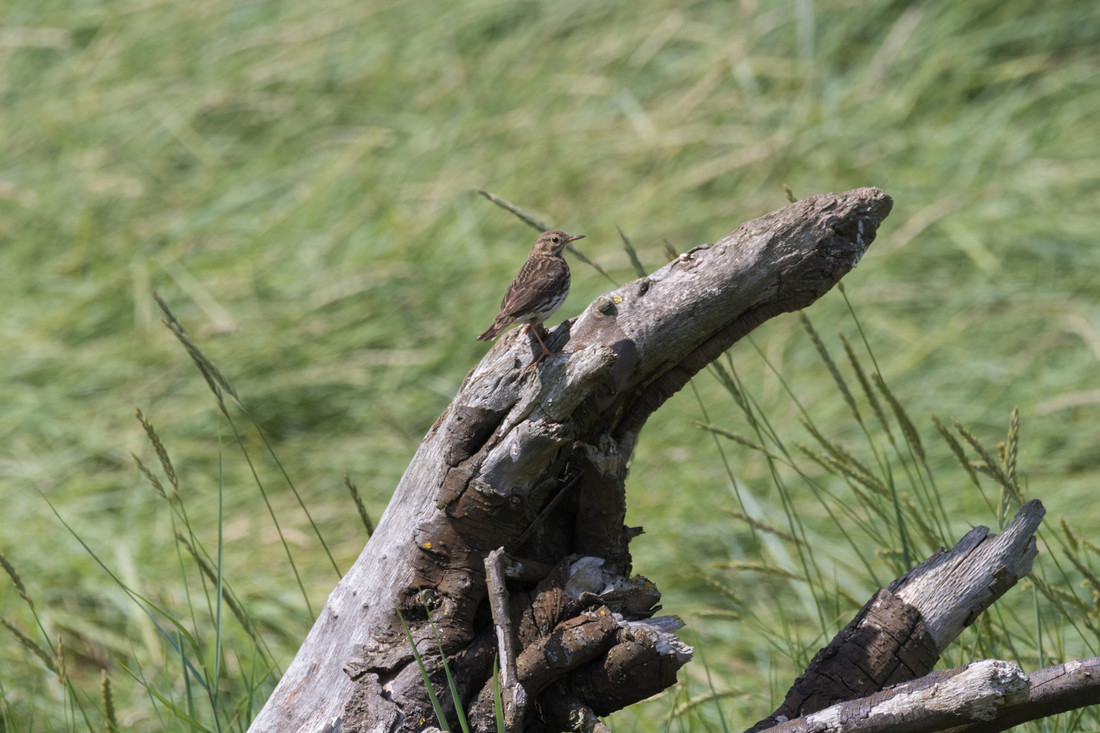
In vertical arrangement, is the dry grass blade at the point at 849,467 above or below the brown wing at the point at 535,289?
below

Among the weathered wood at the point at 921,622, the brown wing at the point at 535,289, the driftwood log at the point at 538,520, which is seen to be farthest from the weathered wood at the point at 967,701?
the brown wing at the point at 535,289

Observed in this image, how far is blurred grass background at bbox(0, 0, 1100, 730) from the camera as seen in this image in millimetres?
4621

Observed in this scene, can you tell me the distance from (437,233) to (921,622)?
432 centimetres

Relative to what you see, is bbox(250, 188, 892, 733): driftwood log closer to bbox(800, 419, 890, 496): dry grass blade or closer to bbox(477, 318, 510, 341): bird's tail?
bbox(477, 318, 510, 341): bird's tail

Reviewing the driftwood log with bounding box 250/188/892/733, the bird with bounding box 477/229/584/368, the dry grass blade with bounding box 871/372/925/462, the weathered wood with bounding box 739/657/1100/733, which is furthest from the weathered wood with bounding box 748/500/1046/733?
the bird with bounding box 477/229/584/368

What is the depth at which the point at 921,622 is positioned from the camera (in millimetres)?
1921

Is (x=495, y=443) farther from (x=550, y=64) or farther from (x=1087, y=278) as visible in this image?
(x=550, y=64)

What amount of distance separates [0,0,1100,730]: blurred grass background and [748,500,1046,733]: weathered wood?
74.9 inches

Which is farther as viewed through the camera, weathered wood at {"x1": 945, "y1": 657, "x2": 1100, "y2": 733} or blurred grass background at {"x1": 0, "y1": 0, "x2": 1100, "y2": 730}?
blurred grass background at {"x1": 0, "y1": 0, "x2": 1100, "y2": 730}

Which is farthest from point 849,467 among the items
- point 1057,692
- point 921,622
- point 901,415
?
point 1057,692

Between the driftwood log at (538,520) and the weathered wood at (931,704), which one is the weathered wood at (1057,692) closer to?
the weathered wood at (931,704)

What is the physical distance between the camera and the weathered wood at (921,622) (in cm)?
190

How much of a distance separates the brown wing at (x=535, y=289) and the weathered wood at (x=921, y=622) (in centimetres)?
103

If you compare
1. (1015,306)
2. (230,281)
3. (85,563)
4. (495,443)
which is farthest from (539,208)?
(495,443)
